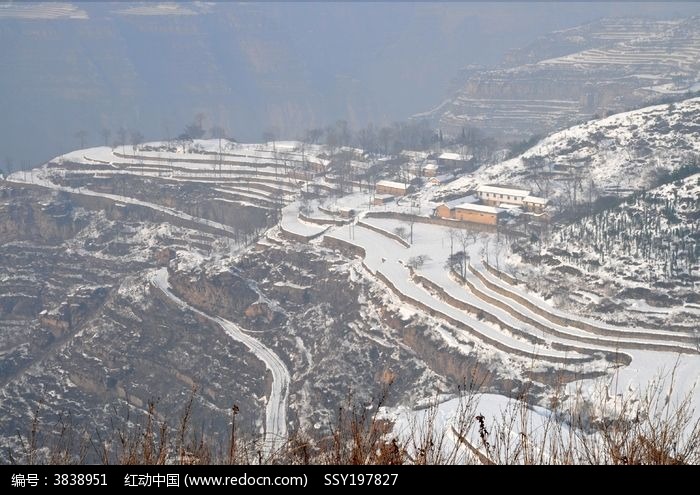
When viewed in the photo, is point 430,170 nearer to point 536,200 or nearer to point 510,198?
point 510,198

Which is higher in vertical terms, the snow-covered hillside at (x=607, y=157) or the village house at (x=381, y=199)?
the snow-covered hillside at (x=607, y=157)

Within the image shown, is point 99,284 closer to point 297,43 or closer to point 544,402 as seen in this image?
point 544,402

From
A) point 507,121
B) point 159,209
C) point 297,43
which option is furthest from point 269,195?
point 297,43

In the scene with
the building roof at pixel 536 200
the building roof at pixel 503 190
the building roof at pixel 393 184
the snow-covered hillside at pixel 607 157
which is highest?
the snow-covered hillside at pixel 607 157

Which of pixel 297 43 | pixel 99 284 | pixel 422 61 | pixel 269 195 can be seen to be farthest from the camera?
pixel 297 43

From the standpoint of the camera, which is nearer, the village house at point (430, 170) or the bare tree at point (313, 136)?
the village house at point (430, 170)

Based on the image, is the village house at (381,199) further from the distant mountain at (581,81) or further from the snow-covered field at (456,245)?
the distant mountain at (581,81)

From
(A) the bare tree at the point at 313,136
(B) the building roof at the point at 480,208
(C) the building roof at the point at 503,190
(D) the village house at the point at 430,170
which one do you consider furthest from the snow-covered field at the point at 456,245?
(D) the village house at the point at 430,170
